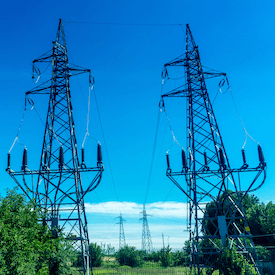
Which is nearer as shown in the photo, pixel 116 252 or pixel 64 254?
pixel 64 254

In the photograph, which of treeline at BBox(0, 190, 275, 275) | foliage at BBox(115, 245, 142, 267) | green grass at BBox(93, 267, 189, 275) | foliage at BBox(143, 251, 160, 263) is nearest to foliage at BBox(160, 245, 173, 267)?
foliage at BBox(115, 245, 142, 267)

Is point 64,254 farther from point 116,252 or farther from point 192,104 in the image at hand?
point 116,252

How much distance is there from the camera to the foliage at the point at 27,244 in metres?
17.1

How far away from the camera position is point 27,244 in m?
18.4

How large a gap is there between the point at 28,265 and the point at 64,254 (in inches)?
189

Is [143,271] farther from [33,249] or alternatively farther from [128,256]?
[128,256]

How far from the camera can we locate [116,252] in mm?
50906

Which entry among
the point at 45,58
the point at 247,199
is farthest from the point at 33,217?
the point at 247,199

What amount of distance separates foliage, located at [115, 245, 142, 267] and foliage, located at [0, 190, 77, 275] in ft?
89.8

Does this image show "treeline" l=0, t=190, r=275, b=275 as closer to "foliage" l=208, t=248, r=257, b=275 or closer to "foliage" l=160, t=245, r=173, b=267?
"foliage" l=208, t=248, r=257, b=275

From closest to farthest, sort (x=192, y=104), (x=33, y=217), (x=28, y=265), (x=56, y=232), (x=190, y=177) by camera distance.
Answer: (x=28, y=265), (x=33, y=217), (x=56, y=232), (x=190, y=177), (x=192, y=104)

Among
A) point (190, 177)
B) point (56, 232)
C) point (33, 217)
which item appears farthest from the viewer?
point (190, 177)

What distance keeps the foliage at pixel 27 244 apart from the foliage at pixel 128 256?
2738 centimetres

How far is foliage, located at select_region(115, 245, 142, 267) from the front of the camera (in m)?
47.7
